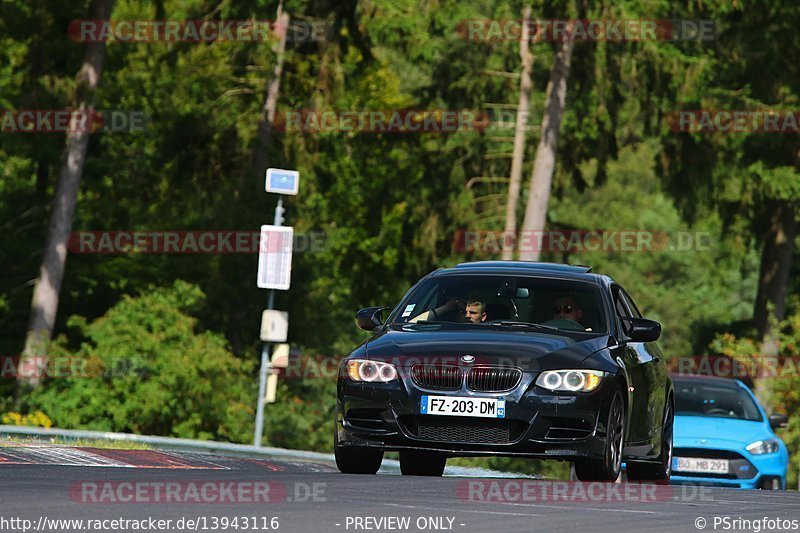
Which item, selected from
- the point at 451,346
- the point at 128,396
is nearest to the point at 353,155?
the point at 128,396

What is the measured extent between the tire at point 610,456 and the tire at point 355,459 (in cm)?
146

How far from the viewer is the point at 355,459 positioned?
14055mm

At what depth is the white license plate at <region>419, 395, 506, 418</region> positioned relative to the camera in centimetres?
1300

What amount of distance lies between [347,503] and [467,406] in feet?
8.57

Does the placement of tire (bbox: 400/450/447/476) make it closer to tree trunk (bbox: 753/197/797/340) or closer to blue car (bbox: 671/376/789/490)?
blue car (bbox: 671/376/789/490)

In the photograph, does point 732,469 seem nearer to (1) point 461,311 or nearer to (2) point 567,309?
(2) point 567,309

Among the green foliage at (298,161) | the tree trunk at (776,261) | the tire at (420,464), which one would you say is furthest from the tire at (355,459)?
the tree trunk at (776,261)

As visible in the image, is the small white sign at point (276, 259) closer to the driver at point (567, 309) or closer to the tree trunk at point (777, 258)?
the driver at point (567, 309)

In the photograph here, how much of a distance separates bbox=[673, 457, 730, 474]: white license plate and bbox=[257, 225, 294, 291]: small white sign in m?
9.56

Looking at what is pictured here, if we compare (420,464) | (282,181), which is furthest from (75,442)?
(282,181)

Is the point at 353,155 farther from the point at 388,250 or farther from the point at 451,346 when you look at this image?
the point at 451,346

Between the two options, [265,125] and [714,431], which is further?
[265,125]

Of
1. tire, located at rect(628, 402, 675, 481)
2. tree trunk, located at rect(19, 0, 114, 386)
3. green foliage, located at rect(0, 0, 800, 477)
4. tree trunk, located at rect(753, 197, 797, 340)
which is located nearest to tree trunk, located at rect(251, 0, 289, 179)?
green foliage, located at rect(0, 0, 800, 477)

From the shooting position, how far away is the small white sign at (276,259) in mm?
28297
